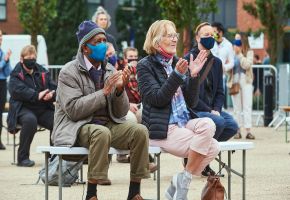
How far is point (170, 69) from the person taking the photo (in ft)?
35.3

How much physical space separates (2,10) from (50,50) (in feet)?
26.0

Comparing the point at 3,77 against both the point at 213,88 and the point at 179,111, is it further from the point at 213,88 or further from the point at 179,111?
the point at 179,111

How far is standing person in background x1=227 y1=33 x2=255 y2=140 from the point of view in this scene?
2009 centimetres

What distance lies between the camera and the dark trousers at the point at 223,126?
1190 centimetres

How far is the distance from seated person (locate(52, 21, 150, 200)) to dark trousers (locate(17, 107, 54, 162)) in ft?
16.8

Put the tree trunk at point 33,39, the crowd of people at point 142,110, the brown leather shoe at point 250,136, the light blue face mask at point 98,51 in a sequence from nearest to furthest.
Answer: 1. the crowd of people at point 142,110
2. the light blue face mask at point 98,51
3. the brown leather shoe at point 250,136
4. the tree trunk at point 33,39

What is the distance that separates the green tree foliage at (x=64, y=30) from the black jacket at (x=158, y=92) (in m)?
42.8

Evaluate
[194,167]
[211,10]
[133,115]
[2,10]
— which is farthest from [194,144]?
[2,10]

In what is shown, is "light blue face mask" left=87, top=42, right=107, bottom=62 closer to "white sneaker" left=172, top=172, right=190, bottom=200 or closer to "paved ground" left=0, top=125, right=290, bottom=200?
"white sneaker" left=172, top=172, right=190, bottom=200

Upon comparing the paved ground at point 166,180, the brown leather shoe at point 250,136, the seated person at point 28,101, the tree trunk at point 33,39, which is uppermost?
the tree trunk at point 33,39

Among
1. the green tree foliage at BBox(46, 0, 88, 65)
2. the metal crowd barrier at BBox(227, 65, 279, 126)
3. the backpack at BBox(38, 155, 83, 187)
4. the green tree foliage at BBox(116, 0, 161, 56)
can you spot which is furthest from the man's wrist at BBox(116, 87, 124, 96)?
the green tree foliage at BBox(116, 0, 161, 56)

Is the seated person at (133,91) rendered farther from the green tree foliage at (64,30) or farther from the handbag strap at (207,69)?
the green tree foliage at (64,30)

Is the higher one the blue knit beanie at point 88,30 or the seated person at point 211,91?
the blue knit beanie at point 88,30

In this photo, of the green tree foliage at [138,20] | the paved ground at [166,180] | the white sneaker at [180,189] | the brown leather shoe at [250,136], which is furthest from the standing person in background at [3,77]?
the green tree foliage at [138,20]
